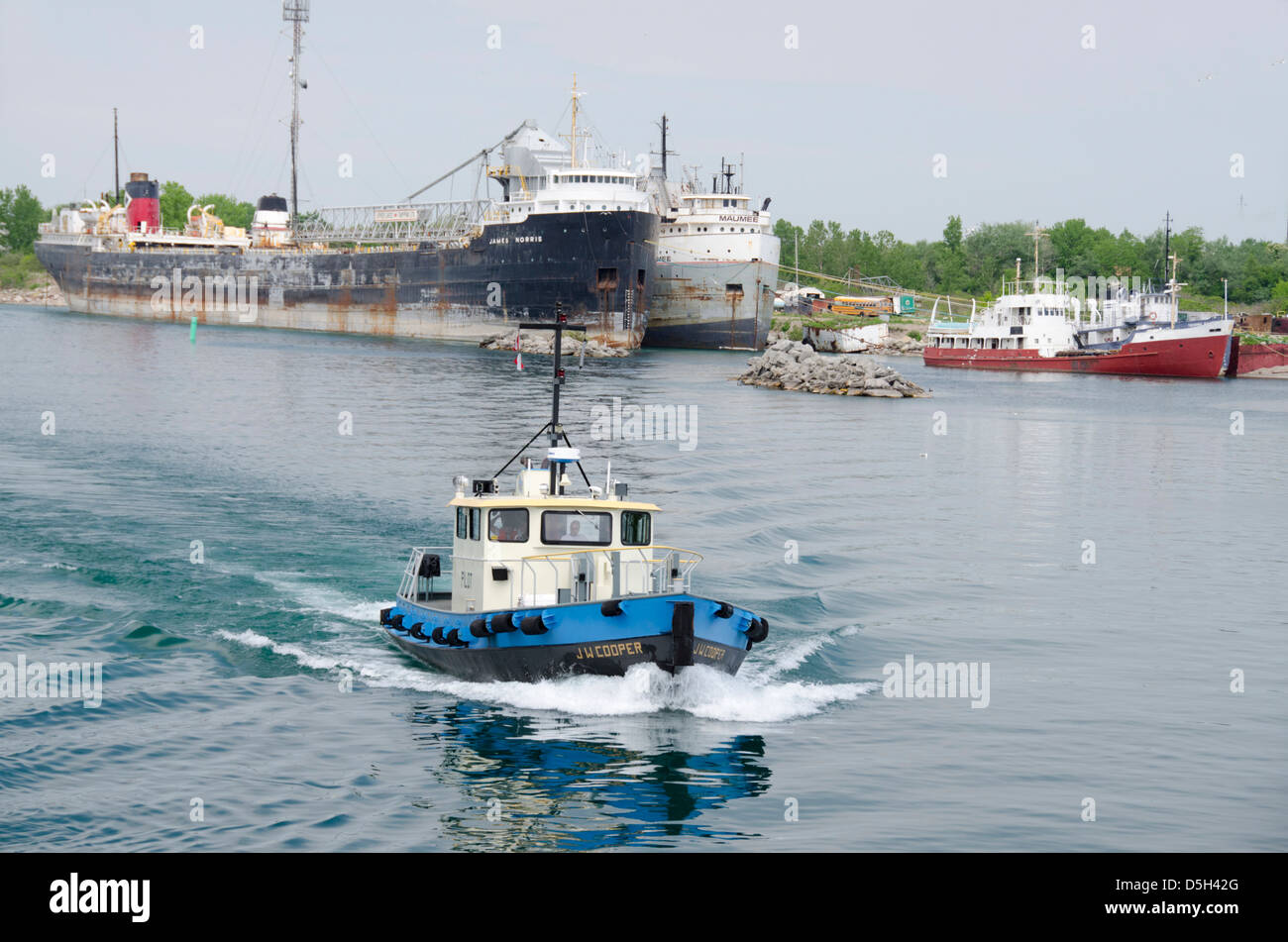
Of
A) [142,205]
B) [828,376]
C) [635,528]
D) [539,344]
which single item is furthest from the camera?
[142,205]

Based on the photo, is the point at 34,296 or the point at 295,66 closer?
the point at 295,66

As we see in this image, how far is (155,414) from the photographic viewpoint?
54938 mm

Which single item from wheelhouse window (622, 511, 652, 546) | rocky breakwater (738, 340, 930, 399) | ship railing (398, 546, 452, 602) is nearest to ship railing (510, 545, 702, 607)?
wheelhouse window (622, 511, 652, 546)

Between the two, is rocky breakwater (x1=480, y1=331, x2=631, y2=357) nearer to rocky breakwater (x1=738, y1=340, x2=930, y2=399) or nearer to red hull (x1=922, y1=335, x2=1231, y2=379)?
rocky breakwater (x1=738, y1=340, x2=930, y2=399)

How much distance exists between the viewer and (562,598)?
21.2 meters

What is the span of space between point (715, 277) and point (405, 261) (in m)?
28.7

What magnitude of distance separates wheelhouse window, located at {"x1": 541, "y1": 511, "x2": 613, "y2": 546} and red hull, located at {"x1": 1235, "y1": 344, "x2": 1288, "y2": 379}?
11440cm

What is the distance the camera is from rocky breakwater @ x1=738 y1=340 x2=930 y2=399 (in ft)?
272

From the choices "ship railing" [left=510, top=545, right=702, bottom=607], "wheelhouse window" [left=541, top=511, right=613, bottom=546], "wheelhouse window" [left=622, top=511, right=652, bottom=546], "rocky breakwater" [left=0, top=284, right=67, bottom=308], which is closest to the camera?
"ship railing" [left=510, top=545, right=702, bottom=607]

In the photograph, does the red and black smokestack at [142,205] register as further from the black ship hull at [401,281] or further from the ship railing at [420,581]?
the ship railing at [420,581]

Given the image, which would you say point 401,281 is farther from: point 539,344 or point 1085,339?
point 1085,339

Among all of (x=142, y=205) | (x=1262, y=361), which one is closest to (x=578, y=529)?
(x=1262, y=361)
